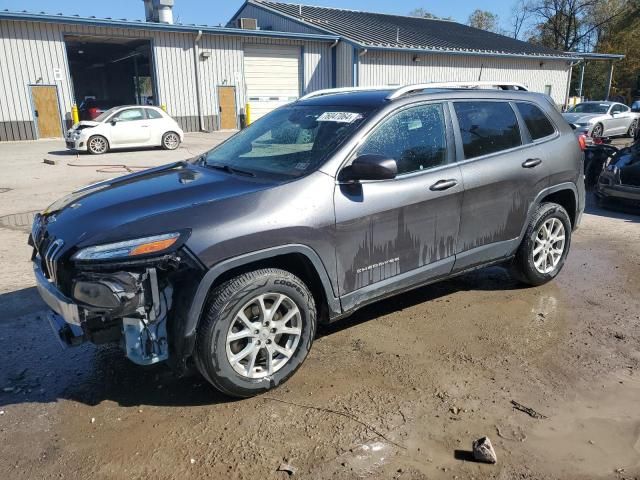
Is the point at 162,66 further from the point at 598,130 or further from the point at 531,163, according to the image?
the point at 531,163

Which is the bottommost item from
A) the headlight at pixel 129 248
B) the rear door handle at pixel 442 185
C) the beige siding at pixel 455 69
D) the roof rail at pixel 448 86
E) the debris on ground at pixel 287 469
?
the debris on ground at pixel 287 469

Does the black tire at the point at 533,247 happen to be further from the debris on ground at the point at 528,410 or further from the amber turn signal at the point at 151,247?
the amber turn signal at the point at 151,247

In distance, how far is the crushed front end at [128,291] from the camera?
9.06 feet

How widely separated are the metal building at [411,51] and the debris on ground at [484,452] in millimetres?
25239

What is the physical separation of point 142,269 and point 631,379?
3.16m

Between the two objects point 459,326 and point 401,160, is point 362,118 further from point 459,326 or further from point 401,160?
point 459,326

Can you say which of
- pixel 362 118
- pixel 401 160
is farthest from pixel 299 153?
pixel 401 160

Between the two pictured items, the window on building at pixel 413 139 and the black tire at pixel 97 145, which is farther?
the black tire at pixel 97 145

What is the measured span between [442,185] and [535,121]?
1.54 meters

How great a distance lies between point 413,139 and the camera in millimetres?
3854

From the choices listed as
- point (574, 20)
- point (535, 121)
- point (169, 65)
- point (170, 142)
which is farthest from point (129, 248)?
point (574, 20)

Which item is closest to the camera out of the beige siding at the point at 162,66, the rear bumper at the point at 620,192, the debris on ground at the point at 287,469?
the debris on ground at the point at 287,469

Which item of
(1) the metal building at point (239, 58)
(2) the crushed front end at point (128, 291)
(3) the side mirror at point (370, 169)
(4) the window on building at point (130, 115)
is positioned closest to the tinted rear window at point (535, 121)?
(3) the side mirror at point (370, 169)

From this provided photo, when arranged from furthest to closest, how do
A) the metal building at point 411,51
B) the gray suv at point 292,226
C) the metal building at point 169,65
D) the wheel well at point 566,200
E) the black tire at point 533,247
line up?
the metal building at point 411,51, the metal building at point 169,65, the wheel well at point 566,200, the black tire at point 533,247, the gray suv at point 292,226
